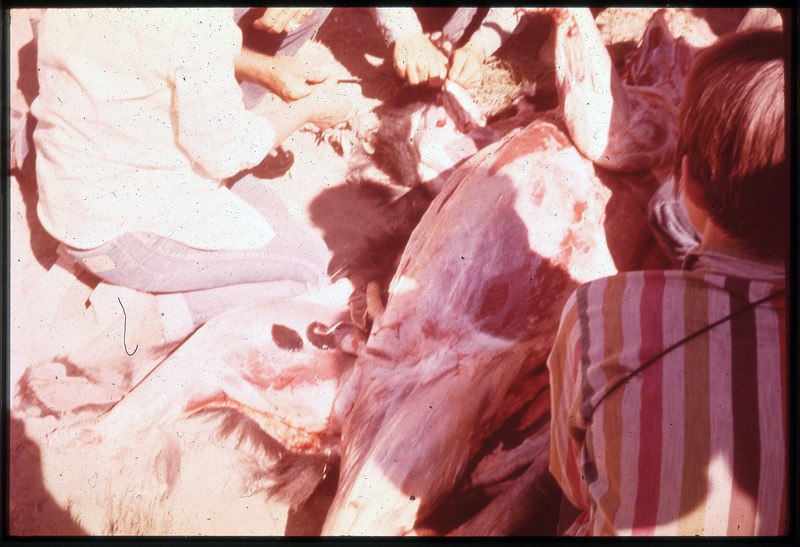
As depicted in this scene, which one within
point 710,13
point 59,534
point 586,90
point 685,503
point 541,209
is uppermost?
point 710,13

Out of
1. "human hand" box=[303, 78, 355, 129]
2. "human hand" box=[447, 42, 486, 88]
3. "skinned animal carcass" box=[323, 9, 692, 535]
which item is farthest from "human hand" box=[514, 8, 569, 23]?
"human hand" box=[303, 78, 355, 129]

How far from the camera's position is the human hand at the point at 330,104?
120 centimetres

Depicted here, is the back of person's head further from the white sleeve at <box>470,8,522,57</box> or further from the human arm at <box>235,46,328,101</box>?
the human arm at <box>235,46,328,101</box>

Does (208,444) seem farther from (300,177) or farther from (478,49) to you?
(478,49)

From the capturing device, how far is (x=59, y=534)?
46.6 inches

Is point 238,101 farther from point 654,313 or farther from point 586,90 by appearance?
point 654,313

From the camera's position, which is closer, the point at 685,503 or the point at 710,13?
the point at 685,503

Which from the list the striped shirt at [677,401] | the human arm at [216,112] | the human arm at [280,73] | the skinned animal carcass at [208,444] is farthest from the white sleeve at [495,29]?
the skinned animal carcass at [208,444]

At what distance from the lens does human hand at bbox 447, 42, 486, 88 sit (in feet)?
3.96

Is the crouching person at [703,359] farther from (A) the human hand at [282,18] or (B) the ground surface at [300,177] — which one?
(A) the human hand at [282,18]

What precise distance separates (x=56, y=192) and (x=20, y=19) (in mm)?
411

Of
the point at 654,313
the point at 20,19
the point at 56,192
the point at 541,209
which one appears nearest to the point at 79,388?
the point at 56,192

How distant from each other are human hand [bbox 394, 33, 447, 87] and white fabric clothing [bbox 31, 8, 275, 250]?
1.09ft

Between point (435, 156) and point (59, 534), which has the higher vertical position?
point (435, 156)
